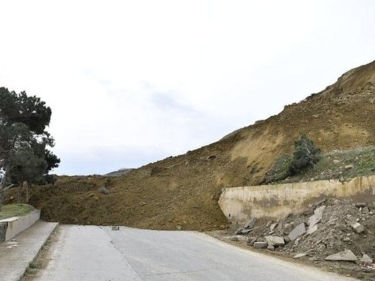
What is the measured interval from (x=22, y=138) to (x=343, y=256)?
1891 cm

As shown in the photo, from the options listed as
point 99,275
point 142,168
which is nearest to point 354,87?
point 142,168

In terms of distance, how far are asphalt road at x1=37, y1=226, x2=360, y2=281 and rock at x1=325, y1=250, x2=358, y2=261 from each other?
3.67ft

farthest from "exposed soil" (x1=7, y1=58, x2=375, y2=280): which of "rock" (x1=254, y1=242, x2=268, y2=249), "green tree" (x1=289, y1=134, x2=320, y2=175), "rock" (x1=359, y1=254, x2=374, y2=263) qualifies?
"rock" (x1=359, y1=254, x2=374, y2=263)

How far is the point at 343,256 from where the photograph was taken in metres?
10.1

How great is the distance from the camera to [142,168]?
32531mm

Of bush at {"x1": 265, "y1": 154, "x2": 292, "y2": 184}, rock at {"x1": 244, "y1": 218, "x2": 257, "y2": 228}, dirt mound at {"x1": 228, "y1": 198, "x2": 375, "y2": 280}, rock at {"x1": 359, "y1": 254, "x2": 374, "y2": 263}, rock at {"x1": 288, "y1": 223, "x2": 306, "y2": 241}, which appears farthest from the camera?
bush at {"x1": 265, "y1": 154, "x2": 292, "y2": 184}

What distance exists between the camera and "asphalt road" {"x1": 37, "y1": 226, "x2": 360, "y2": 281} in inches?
317

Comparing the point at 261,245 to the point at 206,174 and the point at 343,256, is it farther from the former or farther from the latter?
the point at 206,174

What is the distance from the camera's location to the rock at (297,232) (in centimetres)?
Answer: 1287

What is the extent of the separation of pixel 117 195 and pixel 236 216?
37.6 ft

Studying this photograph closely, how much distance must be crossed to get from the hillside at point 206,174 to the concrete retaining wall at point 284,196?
1.71 metres

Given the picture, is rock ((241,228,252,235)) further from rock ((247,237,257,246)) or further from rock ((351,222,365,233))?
rock ((351,222,365,233))

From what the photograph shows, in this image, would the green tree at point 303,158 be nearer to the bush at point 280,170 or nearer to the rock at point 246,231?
the bush at point 280,170

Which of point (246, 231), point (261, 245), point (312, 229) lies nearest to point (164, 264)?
point (261, 245)
